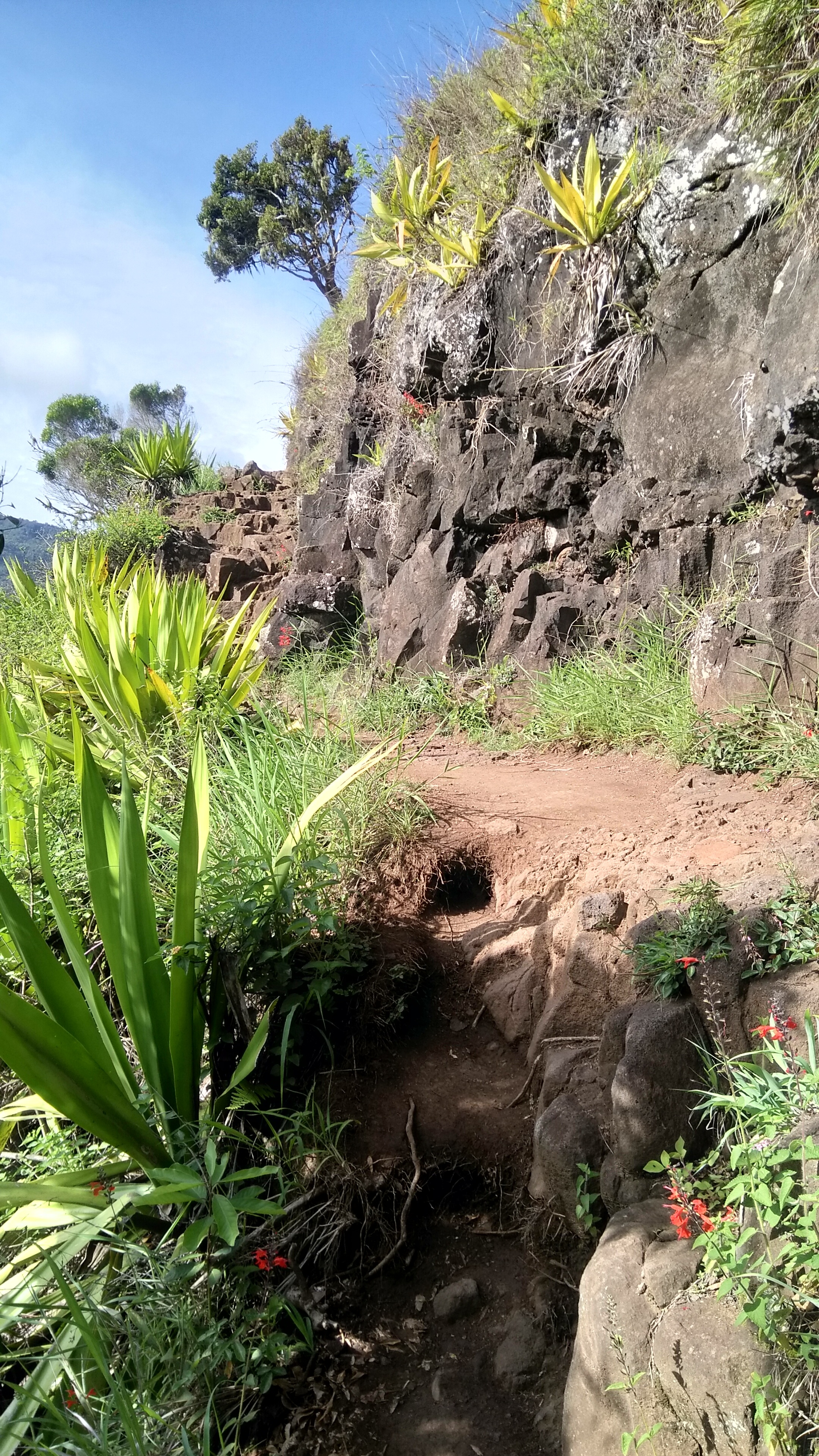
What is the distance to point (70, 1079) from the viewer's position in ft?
7.51

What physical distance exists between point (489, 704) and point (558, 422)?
89.6 inches

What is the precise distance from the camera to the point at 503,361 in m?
7.29

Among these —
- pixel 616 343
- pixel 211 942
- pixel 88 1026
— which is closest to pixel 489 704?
pixel 616 343

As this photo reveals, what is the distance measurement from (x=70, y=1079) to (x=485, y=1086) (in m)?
1.35

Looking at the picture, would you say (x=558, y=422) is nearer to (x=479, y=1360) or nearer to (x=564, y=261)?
(x=564, y=261)

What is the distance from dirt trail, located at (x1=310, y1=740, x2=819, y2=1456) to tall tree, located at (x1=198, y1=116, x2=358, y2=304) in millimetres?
19952

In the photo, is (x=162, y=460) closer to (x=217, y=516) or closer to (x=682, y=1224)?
(x=217, y=516)

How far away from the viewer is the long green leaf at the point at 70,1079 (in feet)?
7.22

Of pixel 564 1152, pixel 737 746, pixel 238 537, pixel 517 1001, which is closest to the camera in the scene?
pixel 564 1152

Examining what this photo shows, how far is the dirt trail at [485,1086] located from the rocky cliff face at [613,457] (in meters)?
1.07

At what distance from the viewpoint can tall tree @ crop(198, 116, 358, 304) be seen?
21.1 metres

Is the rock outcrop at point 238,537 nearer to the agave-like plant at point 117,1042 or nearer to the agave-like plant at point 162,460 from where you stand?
the agave-like plant at point 162,460

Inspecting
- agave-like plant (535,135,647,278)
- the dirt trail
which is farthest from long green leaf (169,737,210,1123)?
agave-like plant (535,135,647,278)

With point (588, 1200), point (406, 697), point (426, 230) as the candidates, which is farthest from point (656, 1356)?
point (426, 230)
